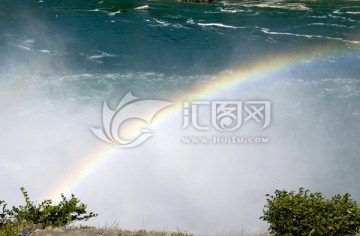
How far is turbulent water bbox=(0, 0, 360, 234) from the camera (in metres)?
35.7

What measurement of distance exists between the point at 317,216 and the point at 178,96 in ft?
106

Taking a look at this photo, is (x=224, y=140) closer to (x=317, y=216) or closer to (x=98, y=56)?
(x=98, y=56)

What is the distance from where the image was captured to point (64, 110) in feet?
150

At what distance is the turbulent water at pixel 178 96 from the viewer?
117ft

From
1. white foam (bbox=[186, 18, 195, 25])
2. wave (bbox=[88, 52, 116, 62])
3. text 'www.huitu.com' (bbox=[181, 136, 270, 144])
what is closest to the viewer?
text 'www.huitu.com' (bbox=[181, 136, 270, 144])

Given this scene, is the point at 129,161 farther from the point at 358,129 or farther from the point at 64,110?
the point at 358,129

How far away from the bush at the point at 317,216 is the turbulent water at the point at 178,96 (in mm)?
14448

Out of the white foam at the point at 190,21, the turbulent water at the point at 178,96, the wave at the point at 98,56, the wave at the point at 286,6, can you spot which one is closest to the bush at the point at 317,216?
the turbulent water at the point at 178,96

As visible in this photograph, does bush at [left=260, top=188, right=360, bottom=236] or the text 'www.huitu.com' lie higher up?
bush at [left=260, top=188, right=360, bottom=236]

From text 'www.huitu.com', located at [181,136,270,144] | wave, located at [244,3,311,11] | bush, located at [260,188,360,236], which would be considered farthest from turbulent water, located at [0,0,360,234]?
bush, located at [260,188,360,236]

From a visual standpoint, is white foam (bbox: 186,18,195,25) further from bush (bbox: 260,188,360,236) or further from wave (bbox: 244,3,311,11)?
bush (bbox: 260,188,360,236)

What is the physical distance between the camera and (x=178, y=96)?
A: 1880 inches

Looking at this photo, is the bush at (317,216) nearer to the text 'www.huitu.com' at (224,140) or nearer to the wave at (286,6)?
the text 'www.huitu.com' at (224,140)

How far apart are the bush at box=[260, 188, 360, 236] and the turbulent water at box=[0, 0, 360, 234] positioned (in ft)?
47.4
